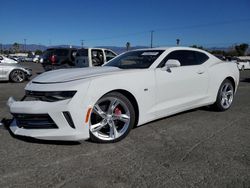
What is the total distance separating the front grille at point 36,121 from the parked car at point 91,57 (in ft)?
30.8

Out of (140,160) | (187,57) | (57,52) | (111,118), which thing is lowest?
(140,160)

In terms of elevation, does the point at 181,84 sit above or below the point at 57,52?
below

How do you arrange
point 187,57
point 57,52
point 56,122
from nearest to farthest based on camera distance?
point 56,122
point 187,57
point 57,52

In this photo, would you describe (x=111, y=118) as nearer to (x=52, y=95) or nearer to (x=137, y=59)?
(x=52, y=95)

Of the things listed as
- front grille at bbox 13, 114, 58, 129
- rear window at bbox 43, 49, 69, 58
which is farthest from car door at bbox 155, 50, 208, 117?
rear window at bbox 43, 49, 69, 58

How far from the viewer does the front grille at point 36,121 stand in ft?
11.1

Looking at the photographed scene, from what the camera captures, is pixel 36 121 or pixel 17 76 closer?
pixel 36 121

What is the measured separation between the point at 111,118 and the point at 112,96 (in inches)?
13.0

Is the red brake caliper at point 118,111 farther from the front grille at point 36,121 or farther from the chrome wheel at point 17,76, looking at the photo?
the chrome wheel at point 17,76

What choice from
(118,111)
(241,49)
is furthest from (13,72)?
(241,49)

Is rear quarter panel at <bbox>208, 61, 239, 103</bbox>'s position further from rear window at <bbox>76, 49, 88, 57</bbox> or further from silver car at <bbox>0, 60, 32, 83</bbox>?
silver car at <bbox>0, 60, 32, 83</bbox>

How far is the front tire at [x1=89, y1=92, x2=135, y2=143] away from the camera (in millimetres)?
3650

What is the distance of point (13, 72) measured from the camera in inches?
461

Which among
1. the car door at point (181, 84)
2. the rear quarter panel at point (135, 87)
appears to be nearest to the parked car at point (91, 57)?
the car door at point (181, 84)
